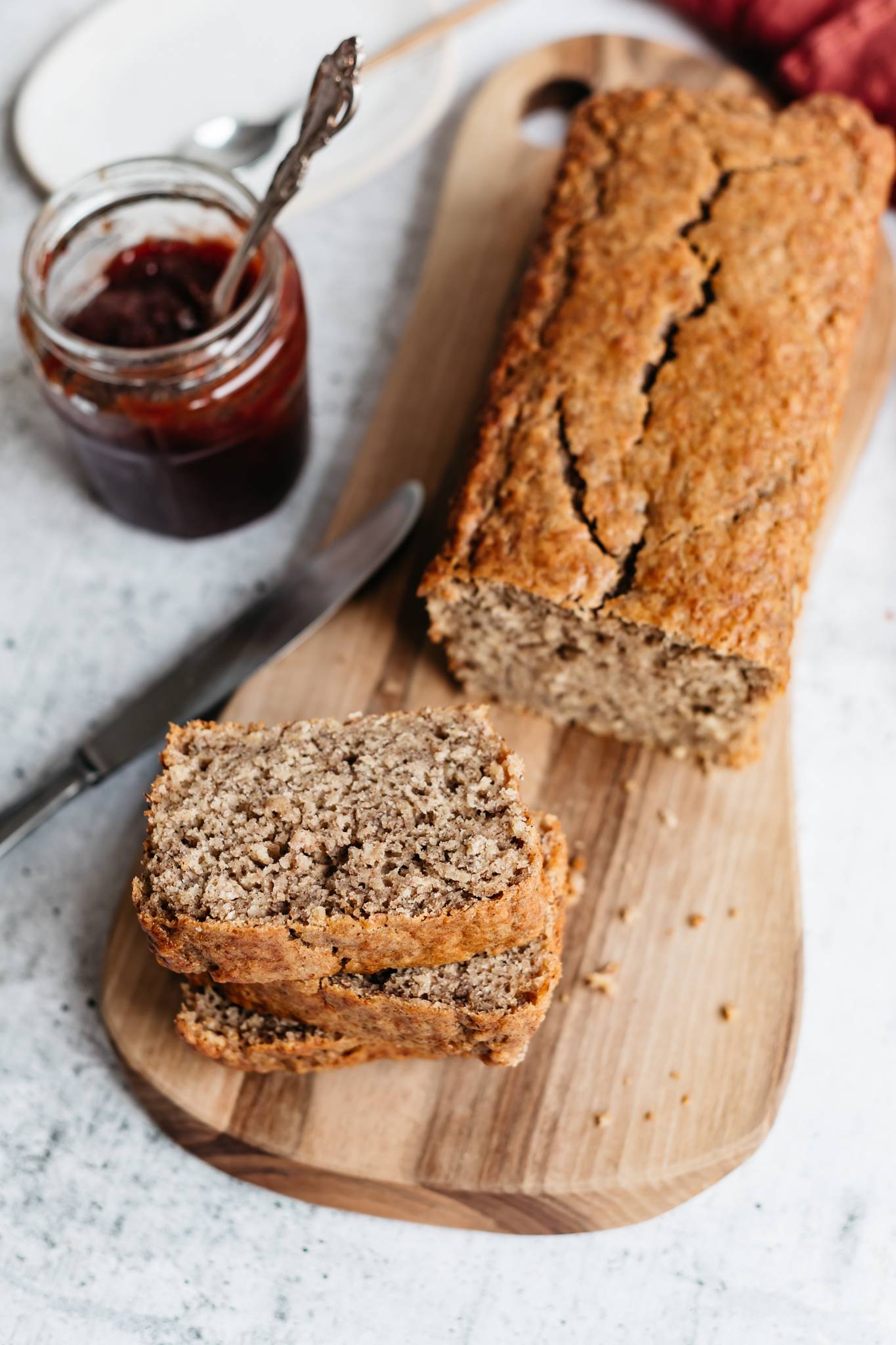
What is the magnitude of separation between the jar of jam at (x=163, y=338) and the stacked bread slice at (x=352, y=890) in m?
0.78

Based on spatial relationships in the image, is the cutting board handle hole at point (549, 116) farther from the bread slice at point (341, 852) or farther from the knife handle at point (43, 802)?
the knife handle at point (43, 802)

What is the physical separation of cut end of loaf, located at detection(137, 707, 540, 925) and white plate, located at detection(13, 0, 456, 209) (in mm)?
1981

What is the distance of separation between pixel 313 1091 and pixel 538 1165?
56 centimetres

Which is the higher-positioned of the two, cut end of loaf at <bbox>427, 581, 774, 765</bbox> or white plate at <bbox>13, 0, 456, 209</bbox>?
white plate at <bbox>13, 0, 456, 209</bbox>

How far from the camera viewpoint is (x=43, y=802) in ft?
10.1

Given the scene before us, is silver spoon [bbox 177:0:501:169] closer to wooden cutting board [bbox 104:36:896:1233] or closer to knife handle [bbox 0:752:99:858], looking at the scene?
wooden cutting board [bbox 104:36:896:1233]

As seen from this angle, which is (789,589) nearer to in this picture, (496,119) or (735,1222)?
(735,1222)

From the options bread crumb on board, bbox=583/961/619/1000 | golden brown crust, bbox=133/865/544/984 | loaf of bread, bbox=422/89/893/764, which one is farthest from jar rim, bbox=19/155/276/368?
bread crumb on board, bbox=583/961/619/1000

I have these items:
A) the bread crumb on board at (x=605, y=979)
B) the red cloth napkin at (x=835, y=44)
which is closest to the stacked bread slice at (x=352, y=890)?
the bread crumb on board at (x=605, y=979)

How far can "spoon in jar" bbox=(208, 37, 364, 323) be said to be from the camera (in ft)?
8.66

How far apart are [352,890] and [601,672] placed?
913mm

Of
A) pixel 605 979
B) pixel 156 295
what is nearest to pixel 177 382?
pixel 156 295

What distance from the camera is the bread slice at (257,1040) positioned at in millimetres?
2744

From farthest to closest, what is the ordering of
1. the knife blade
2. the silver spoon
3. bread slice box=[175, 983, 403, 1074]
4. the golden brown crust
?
the silver spoon < the knife blade < bread slice box=[175, 983, 403, 1074] < the golden brown crust
